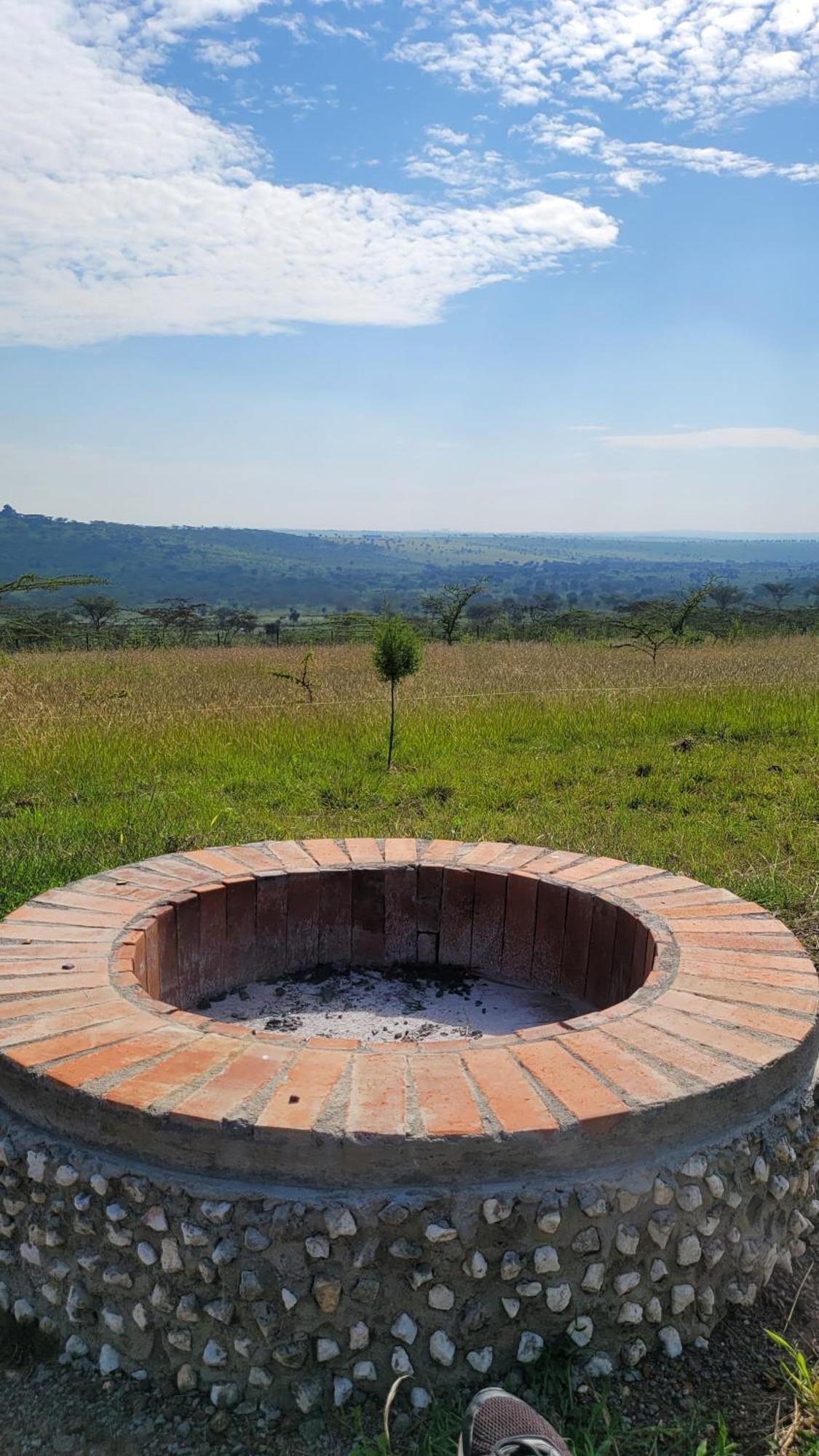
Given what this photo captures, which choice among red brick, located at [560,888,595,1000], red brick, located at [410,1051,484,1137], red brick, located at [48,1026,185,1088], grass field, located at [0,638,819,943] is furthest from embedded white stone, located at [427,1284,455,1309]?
grass field, located at [0,638,819,943]

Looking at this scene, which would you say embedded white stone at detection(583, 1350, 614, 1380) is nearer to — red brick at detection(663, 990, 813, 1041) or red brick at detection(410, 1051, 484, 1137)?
red brick at detection(410, 1051, 484, 1137)

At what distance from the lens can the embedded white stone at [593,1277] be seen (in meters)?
1.57

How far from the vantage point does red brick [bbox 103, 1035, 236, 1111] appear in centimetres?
160

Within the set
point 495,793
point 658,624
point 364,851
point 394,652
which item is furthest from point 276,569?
point 364,851

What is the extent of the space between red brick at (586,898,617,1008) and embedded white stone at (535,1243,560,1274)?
112 cm

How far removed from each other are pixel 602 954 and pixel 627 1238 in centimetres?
111

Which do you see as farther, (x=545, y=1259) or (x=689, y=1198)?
(x=689, y=1198)

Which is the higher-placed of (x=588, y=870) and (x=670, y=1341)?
(x=588, y=870)

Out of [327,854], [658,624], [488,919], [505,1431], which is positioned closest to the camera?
[505,1431]

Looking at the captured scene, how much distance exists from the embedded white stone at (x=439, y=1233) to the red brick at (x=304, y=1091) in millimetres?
244

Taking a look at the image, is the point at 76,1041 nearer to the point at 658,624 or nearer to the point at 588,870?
the point at 588,870

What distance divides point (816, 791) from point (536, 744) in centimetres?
184

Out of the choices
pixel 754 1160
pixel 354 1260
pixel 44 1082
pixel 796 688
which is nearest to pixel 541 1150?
pixel 354 1260

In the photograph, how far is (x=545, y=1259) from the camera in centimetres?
153
